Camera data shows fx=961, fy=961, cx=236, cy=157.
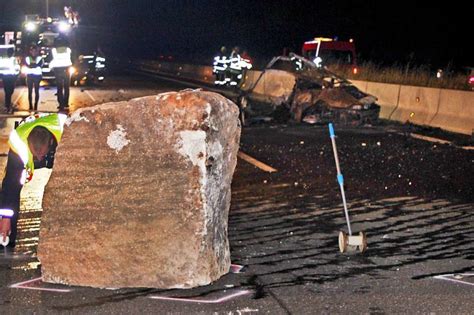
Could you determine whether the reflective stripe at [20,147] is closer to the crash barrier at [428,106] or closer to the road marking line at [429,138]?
the road marking line at [429,138]

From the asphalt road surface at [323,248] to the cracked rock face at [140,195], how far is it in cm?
16

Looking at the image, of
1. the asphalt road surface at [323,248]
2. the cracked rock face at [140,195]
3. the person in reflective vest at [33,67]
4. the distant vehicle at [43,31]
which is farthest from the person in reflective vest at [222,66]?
the cracked rock face at [140,195]

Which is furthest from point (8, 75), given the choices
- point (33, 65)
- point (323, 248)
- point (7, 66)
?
point (323, 248)

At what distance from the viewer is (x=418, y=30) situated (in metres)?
65.4

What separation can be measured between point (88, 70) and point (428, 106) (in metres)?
18.0

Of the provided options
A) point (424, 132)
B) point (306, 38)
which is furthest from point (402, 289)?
point (306, 38)

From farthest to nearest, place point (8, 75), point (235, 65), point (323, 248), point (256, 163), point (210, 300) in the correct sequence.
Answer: point (235, 65) < point (8, 75) < point (256, 163) < point (323, 248) < point (210, 300)

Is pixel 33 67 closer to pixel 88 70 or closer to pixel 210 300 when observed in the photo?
pixel 88 70

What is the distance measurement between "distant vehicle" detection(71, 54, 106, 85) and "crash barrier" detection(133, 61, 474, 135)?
464 inches

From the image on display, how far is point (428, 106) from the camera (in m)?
20.4

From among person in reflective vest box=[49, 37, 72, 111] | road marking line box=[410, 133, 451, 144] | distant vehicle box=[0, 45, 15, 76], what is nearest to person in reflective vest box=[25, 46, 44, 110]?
person in reflective vest box=[49, 37, 72, 111]

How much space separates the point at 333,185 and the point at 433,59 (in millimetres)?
44649

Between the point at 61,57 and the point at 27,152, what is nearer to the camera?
the point at 27,152

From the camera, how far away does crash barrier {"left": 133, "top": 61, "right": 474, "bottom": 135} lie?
18922 millimetres
